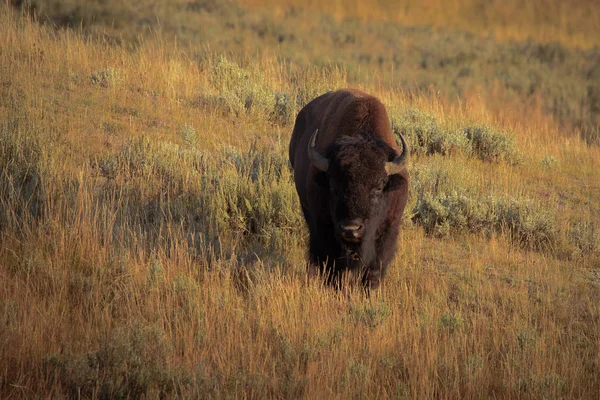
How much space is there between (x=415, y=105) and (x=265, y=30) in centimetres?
1596

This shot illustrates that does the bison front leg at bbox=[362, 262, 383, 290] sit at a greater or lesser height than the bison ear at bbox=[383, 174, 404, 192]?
lesser

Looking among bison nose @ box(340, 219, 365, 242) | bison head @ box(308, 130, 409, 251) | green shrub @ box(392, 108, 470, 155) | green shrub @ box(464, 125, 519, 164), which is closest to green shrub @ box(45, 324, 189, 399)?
bison nose @ box(340, 219, 365, 242)

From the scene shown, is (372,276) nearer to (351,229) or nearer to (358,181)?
(351,229)

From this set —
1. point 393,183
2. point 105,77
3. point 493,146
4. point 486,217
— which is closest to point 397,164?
point 393,183

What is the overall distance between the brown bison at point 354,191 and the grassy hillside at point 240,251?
36cm

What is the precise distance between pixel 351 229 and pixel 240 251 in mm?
2186

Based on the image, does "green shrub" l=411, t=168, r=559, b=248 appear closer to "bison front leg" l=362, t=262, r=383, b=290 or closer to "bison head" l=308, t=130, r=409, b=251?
"bison front leg" l=362, t=262, r=383, b=290

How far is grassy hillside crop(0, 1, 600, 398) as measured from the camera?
4473 mm

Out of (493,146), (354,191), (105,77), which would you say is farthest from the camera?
(105,77)

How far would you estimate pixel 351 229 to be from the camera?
5.30m

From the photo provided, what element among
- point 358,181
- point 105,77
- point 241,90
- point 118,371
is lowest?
point 241,90

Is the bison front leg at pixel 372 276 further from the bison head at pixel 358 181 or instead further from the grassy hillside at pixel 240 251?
the bison head at pixel 358 181

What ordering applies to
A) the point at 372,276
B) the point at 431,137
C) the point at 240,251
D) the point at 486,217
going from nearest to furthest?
the point at 372,276
the point at 240,251
the point at 486,217
the point at 431,137

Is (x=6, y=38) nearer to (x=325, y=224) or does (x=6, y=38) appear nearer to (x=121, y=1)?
(x=325, y=224)
